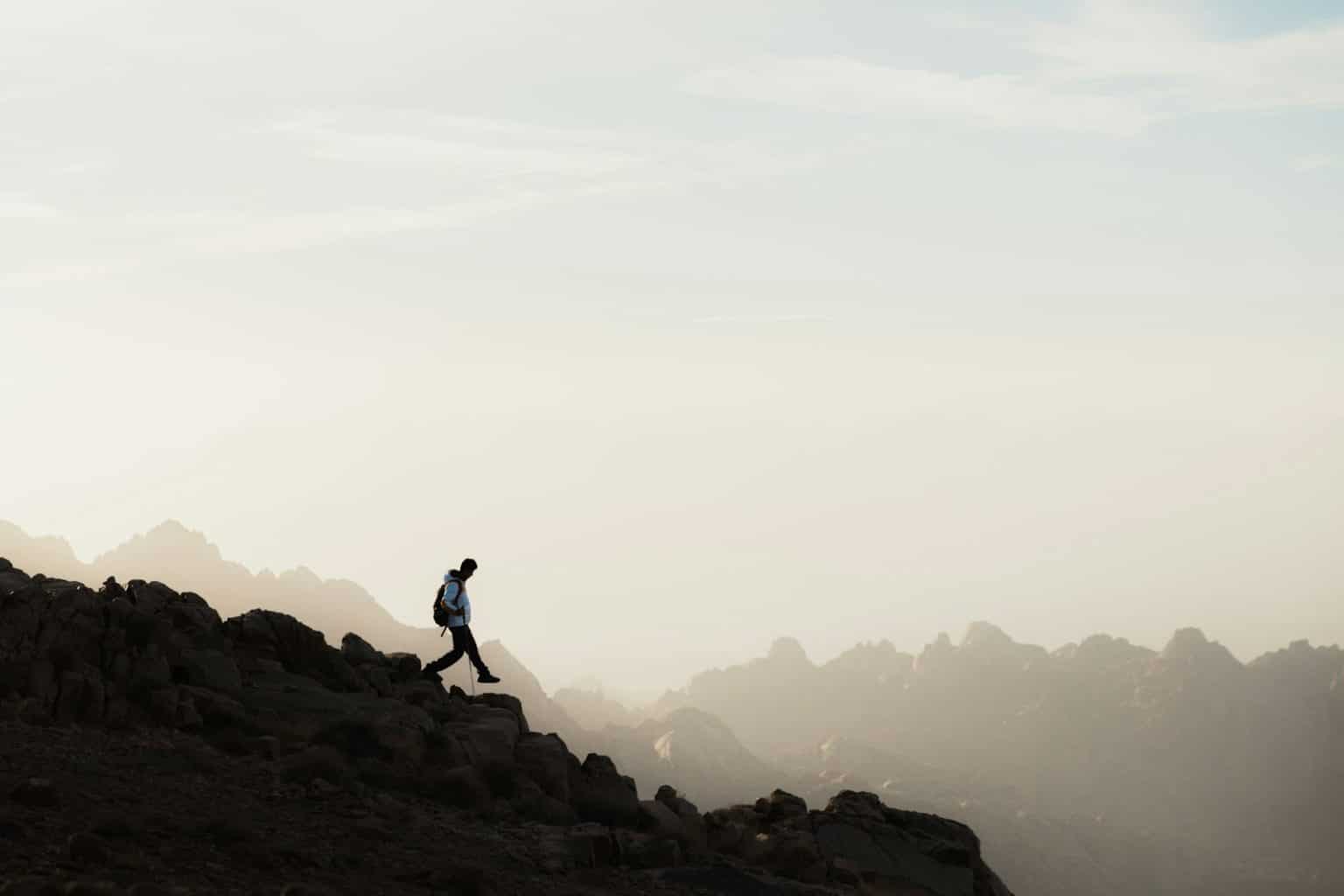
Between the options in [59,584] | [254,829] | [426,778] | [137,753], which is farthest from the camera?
[59,584]

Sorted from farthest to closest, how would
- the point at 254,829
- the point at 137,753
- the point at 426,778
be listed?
the point at 426,778
the point at 137,753
the point at 254,829

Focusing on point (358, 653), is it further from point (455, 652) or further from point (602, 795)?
point (602, 795)

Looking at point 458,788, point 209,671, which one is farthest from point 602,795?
point 209,671

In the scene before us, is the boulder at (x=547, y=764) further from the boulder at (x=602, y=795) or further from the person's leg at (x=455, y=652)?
the person's leg at (x=455, y=652)

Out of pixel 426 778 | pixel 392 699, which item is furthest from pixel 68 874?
pixel 392 699

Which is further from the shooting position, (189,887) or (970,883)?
(970,883)

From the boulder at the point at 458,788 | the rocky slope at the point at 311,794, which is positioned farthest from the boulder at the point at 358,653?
the boulder at the point at 458,788

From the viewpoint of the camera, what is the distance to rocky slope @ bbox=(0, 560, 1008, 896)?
64.9ft

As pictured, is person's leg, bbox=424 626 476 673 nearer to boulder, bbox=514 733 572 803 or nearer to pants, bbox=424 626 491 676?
pants, bbox=424 626 491 676

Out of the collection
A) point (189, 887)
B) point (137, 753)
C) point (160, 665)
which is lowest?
point (189, 887)

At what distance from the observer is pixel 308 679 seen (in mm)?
30422

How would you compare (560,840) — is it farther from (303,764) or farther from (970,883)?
(970,883)

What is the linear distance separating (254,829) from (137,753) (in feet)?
14.4

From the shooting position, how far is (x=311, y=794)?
915 inches
